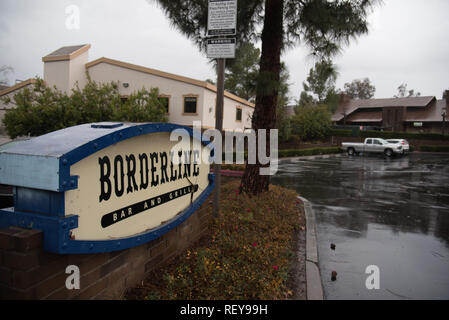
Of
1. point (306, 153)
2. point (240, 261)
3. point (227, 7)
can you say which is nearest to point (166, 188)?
point (240, 261)

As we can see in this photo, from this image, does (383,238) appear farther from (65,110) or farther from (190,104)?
(65,110)

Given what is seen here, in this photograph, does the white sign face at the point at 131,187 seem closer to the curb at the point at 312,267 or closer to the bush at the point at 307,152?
the curb at the point at 312,267

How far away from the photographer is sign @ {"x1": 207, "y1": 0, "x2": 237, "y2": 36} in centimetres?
514

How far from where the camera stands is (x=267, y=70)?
7.41 m

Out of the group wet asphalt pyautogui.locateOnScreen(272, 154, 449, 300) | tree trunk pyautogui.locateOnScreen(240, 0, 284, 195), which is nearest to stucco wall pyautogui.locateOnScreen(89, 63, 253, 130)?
wet asphalt pyautogui.locateOnScreen(272, 154, 449, 300)

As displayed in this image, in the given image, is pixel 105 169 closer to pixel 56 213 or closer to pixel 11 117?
pixel 56 213

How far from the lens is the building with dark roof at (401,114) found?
44125mm

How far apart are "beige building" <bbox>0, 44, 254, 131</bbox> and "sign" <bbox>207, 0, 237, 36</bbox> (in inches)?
615

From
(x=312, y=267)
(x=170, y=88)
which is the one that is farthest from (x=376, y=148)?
(x=312, y=267)

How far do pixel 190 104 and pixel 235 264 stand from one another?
723 inches

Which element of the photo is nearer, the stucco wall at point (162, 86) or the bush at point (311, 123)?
the stucco wall at point (162, 86)

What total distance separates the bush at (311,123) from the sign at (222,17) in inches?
1201

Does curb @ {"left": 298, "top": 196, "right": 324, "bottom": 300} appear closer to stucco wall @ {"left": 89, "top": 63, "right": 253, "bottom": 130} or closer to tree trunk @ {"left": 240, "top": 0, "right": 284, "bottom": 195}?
tree trunk @ {"left": 240, "top": 0, "right": 284, "bottom": 195}

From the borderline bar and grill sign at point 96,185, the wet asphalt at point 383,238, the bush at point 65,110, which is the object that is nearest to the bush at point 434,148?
the wet asphalt at point 383,238
